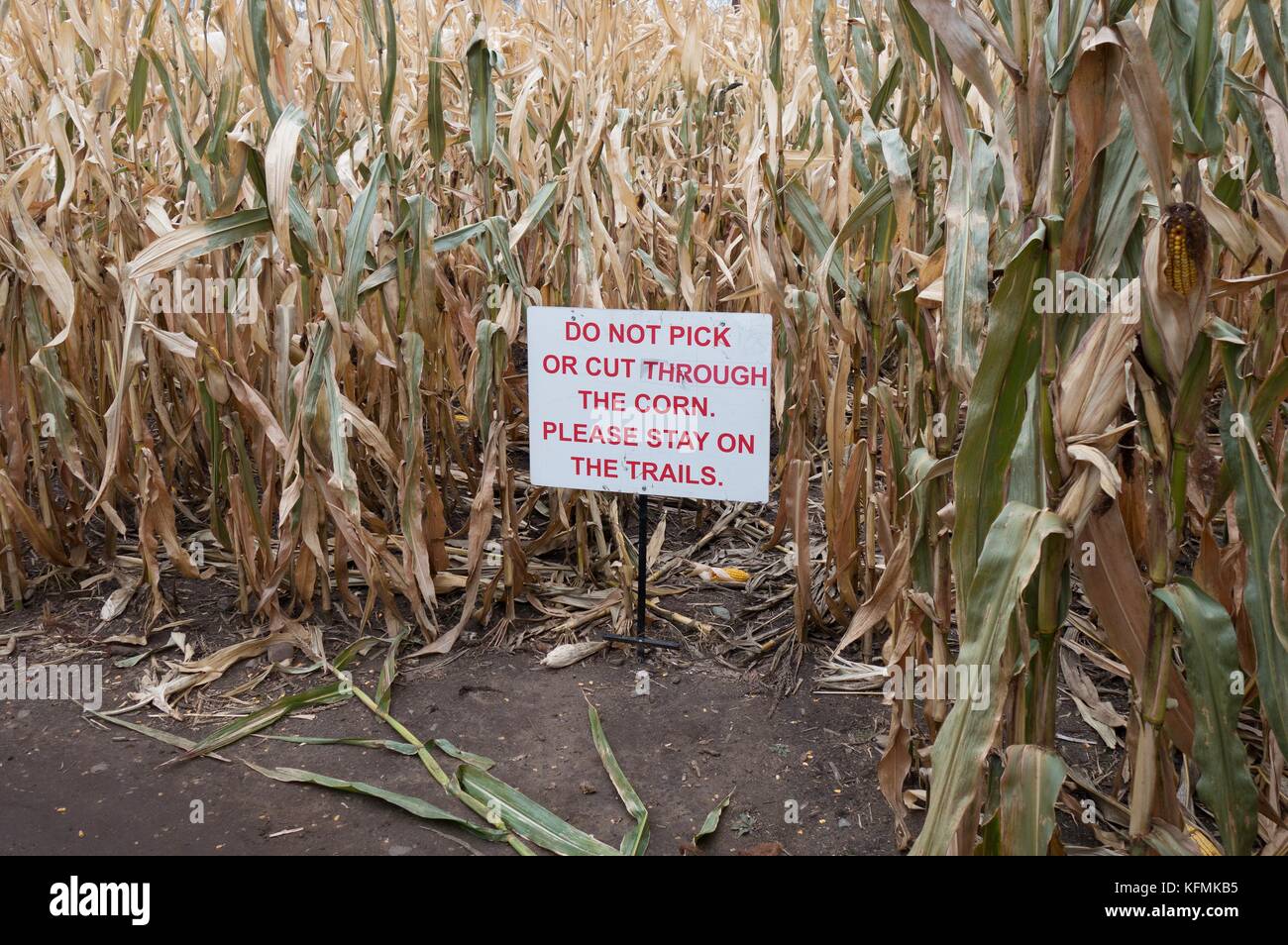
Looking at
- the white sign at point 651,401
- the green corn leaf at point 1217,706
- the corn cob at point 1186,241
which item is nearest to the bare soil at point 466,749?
the white sign at point 651,401

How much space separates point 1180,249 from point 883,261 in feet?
3.07

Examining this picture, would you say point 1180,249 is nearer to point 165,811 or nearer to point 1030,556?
point 1030,556

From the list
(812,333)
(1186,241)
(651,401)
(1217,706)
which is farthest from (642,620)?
(1186,241)

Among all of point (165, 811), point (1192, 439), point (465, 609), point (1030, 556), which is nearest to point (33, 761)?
point (165, 811)

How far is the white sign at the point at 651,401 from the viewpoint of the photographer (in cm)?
215

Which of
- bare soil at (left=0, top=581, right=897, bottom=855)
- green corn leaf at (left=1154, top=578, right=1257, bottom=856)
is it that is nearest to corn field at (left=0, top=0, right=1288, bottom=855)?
green corn leaf at (left=1154, top=578, right=1257, bottom=856)

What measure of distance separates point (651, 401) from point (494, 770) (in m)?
0.85

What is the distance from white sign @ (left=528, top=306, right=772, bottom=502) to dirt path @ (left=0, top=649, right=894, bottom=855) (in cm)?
47

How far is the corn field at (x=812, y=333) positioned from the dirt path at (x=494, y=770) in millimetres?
178

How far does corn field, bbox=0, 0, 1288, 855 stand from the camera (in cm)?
111

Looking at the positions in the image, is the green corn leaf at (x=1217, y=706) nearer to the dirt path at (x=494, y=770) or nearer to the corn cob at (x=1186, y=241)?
the corn cob at (x=1186, y=241)

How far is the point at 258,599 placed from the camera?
254 cm

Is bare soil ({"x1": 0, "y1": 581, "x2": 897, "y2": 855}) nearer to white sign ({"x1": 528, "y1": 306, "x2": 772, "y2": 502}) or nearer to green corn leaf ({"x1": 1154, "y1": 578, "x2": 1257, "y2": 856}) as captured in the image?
white sign ({"x1": 528, "y1": 306, "x2": 772, "y2": 502})

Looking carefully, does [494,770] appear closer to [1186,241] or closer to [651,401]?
[651,401]
